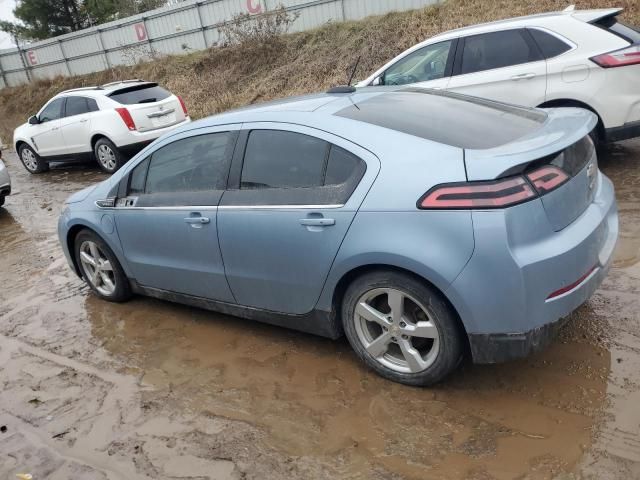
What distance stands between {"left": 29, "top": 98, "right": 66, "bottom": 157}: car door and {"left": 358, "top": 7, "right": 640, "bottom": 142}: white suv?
26.2ft

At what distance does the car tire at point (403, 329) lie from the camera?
2953mm

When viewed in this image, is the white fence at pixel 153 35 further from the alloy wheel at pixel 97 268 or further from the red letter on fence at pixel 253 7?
the alloy wheel at pixel 97 268

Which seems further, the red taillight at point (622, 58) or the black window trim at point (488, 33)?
the black window trim at point (488, 33)

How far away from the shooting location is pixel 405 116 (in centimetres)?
342

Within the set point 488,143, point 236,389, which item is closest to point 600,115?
point 488,143

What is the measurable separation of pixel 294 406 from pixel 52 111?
1081 cm

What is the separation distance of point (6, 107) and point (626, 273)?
30.4 m

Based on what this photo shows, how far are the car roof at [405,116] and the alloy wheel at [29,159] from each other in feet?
33.5

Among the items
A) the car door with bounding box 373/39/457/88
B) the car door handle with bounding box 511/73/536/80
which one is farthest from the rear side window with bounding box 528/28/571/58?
the car door with bounding box 373/39/457/88

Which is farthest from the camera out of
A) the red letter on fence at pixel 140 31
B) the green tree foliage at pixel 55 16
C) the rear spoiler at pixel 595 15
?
the green tree foliage at pixel 55 16

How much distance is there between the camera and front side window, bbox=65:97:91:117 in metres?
11.1

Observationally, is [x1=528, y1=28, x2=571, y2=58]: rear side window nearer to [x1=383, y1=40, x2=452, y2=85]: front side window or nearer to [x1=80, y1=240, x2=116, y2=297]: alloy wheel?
[x1=383, y1=40, x2=452, y2=85]: front side window

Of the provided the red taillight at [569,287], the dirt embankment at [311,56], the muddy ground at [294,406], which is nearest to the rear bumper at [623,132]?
the muddy ground at [294,406]

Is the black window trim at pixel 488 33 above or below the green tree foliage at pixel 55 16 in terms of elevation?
below
